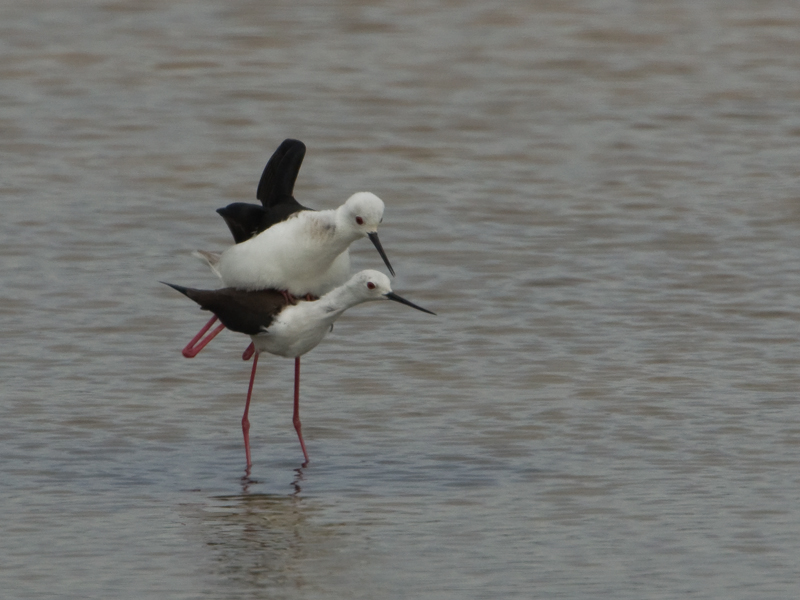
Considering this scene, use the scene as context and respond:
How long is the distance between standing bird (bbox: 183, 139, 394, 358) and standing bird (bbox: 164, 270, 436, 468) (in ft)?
0.35

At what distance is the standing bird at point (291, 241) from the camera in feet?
25.8

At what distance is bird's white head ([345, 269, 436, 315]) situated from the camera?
301 inches

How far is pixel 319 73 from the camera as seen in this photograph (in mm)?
15312

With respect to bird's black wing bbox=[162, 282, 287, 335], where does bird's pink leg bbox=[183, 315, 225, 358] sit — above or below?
below

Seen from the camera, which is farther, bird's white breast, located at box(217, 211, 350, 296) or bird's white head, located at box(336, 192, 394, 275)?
bird's white breast, located at box(217, 211, 350, 296)

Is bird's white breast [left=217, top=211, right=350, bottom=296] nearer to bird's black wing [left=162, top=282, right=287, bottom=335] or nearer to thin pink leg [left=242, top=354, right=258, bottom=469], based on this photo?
bird's black wing [left=162, top=282, right=287, bottom=335]

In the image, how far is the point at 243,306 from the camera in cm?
797

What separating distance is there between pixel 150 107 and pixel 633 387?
275 inches

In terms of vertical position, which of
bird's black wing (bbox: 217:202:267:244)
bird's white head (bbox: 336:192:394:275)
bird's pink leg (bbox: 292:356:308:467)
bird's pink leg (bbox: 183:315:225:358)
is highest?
bird's white head (bbox: 336:192:394:275)

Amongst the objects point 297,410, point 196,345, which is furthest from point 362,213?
point 196,345

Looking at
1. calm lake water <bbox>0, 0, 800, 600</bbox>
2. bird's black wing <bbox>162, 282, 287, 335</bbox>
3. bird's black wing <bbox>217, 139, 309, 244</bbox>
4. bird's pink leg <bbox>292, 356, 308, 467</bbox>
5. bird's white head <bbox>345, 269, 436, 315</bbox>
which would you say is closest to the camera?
calm lake water <bbox>0, 0, 800, 600</bbox>

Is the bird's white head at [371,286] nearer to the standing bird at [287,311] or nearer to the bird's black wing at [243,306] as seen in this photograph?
the standing bird at [287,311]

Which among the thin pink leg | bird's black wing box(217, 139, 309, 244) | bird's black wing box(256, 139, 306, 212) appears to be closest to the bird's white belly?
the thin pink leg

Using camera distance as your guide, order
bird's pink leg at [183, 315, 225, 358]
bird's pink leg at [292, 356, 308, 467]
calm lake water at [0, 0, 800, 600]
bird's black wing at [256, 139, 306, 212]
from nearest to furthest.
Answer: calm lake water at [0, 0, 800, 600]
bird's pink leg at [292, 356, 308, 467]
bird's black wing at [256, 139, 306, 212]
bird's pink leg at [183, 315, 225, 358]
